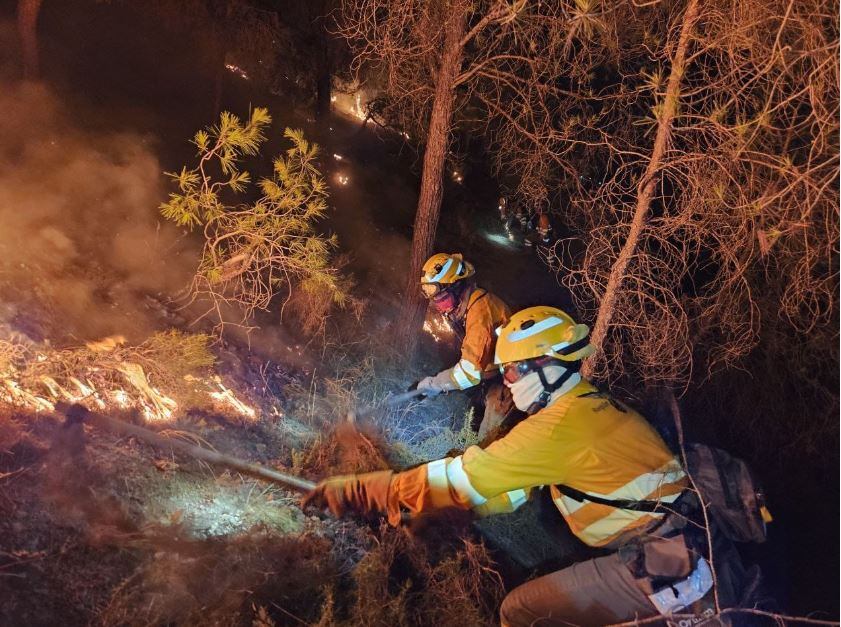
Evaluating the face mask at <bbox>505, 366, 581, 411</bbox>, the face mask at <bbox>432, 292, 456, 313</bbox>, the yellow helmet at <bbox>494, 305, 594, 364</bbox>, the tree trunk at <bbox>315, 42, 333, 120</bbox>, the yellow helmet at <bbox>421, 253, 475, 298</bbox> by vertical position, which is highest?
the tree trunk at <bbox>315, 42, 333, 120</bbox>

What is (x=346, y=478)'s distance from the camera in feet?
9.82

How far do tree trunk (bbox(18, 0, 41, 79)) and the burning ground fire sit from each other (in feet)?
22.0

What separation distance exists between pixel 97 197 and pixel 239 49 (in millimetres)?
5118

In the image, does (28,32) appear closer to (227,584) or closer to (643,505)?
(227,584)

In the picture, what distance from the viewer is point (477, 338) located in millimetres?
5418

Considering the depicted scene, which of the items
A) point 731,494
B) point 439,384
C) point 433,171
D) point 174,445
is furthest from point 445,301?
point 731,494

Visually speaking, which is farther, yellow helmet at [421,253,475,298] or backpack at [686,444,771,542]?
yellow helmet at [421,253,475,298]

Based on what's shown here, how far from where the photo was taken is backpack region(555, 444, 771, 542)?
2885 millimetres

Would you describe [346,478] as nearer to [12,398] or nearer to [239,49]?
[12,398]

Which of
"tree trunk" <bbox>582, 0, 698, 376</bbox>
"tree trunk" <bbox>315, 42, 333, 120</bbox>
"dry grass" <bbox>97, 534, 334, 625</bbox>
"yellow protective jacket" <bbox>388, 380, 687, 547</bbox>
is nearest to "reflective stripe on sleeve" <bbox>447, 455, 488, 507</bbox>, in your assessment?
"yellow protective jacket" <bbox>388, 380, 687, 547</bbox>

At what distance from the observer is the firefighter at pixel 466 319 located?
5395mm

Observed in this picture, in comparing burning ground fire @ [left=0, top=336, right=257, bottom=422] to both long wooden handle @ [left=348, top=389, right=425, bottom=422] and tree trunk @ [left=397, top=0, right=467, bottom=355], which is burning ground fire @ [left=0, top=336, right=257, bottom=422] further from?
tree trunk @ [left=397, top=0, right=467, bottom=355]

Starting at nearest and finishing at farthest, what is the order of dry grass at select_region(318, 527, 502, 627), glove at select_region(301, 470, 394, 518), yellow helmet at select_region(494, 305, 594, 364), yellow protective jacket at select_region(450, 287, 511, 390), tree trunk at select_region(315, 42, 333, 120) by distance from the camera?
glove at select_region(301, 470, 394, 518) < yellow helmet at select_region(494, 305, 594, 364) < dry grass at select_region(318, 527, 502, 627) < yellow protective jacket at select_region(450, 287, 511, 390) < tree trunk at select_region(315, 42, 333, 120)

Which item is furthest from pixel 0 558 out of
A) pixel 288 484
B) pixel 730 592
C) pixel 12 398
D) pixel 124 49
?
pixel 124 49
